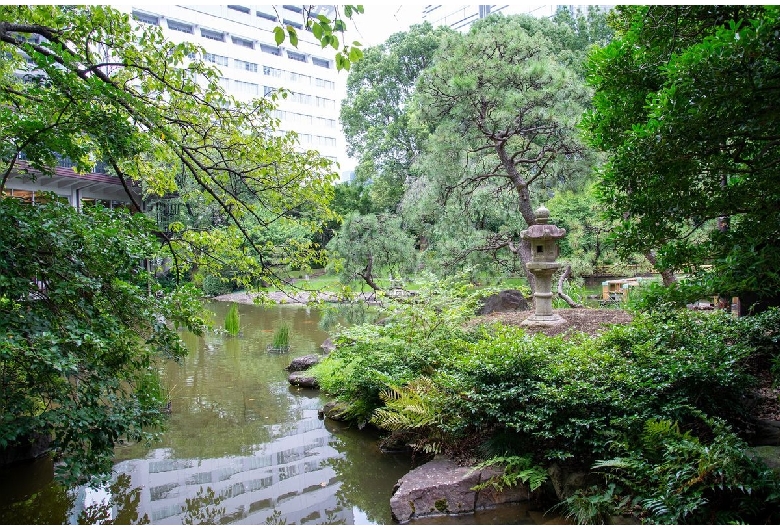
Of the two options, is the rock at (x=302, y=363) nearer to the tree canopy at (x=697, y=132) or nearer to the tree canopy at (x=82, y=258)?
the tree canopy at (x=82, y=258)

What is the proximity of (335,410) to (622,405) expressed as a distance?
372 cm

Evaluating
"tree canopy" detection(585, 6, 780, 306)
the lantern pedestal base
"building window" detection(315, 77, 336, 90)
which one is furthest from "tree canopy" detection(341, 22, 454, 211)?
"tree canopy" detection(585, 6, 780, 306)

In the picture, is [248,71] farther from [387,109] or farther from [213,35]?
[387,109]

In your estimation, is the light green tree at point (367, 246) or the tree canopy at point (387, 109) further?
the tree canopy at point (387, 109)

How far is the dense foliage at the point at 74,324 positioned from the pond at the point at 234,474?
1423 mm

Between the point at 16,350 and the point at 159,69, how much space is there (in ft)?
8.16

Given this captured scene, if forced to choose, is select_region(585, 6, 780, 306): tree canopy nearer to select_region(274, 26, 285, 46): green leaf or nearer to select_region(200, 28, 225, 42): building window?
select_region(274, 26, 285, 46): green leaf

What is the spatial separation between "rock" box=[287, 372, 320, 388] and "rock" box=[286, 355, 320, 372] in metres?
0.54

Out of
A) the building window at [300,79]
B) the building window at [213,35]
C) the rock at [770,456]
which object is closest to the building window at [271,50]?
the building window at [300,79]

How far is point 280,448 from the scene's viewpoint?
224 inches

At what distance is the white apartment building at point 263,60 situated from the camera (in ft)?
71.9

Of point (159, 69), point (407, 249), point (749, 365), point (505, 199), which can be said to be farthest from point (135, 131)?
point (505, 199)

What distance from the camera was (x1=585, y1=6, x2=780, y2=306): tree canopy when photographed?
2607 mm

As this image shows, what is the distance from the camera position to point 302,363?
8953 millimetres
